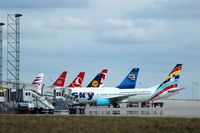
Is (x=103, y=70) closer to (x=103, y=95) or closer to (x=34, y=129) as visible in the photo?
(x=103, y=95)

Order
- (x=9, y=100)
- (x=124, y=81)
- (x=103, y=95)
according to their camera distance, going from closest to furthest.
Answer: (x=9, y=100) < (x=103, y=95) < (x=124, y=81)

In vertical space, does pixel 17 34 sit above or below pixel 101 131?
above

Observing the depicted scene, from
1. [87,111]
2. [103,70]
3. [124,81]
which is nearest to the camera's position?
[87,111]

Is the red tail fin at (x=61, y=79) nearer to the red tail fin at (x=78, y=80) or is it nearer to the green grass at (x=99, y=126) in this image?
the red tail fin at (x=78, y=80)

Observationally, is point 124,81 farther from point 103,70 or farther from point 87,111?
point 87,111

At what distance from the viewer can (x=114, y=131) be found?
40906mm

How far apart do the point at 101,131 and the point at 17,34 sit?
40.6 meters

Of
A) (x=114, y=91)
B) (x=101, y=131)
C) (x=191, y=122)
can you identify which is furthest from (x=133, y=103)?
(x=101, y=131)

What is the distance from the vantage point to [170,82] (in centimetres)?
10681

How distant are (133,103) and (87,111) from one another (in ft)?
129

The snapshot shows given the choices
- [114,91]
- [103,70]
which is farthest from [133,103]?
[103,70]

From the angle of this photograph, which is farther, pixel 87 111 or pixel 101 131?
pixel 87 111

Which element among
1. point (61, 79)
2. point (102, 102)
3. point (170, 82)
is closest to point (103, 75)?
point (61, 79)

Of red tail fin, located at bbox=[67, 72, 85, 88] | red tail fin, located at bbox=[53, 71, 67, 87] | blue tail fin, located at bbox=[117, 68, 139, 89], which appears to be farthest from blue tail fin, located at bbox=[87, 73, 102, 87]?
blue tail fin, located at bbox=[117, 68, 139, 89]
